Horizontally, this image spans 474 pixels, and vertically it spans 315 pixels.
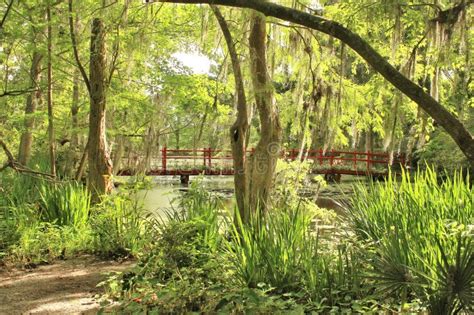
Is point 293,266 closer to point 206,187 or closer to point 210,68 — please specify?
point 210,68

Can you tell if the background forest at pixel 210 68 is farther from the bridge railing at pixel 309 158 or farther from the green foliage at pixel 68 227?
the bridge railing at pixel 309 158

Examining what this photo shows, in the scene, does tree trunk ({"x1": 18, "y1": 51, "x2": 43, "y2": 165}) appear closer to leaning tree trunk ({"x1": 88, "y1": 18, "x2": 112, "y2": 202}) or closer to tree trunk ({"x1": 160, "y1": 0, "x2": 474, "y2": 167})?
leaning tree trunk ({"x1": 88, "y1": 18, "x2": 112, "y2": 202})

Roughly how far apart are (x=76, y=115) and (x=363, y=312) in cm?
680

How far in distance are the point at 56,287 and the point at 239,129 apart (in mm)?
2348

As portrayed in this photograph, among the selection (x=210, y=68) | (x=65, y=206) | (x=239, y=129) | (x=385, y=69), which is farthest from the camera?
(x=210, y=68)

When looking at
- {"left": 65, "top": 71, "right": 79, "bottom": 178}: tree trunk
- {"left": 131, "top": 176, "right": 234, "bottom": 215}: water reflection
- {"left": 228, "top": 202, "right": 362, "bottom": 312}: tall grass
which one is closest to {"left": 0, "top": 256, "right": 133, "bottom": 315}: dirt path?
{"left": 228, "top": 202, "right": 362, "bottom": 312}: tall grass

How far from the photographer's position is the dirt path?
3.42 metres

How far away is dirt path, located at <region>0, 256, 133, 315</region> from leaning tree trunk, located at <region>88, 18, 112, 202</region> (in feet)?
5.18

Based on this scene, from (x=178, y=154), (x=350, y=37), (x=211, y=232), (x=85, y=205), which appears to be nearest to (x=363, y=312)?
(x=350, y=37)

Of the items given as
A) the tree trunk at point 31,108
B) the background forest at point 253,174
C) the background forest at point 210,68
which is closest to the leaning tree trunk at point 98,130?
the background forest at point 253,174

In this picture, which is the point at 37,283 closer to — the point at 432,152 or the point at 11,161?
the point at 11,161

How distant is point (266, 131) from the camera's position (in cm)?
523

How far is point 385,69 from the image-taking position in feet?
8.96

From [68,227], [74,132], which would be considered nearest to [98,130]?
[68,227]
